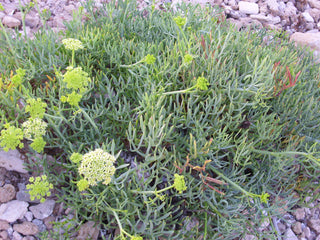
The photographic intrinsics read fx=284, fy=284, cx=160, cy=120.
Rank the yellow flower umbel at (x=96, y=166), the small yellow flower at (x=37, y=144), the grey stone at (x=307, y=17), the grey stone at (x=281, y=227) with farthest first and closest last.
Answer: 1. the grey stone at (x=307, y=17)
2. the grey stone at (x=281, y=227)
3. the small yellow flower at (x=37, y=144)
4. the yellow flower umbel at (x=96, y=166)

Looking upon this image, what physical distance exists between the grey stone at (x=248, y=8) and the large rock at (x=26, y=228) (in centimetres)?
432

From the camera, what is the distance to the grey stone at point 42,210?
2.04 metres

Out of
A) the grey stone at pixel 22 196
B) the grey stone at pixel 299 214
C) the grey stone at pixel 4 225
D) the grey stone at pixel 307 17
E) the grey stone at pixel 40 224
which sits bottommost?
the grey stone at pixel 299 214

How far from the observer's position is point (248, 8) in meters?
4.68

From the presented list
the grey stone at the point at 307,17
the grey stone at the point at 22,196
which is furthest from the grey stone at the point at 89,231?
the grey stone at the point at 307,17

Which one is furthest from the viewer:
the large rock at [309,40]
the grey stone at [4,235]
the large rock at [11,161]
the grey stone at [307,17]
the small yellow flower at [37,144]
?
the grey stone at [307,17]

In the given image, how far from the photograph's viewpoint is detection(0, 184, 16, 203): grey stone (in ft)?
6.68

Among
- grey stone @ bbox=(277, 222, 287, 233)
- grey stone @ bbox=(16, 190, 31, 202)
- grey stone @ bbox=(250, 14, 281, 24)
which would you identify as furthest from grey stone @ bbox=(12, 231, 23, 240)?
grey stone @ bbox=(250, 14, 281, 24)

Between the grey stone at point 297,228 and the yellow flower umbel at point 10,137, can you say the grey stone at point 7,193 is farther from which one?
the grey stone at point 297,228

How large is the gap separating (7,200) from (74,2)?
2970 millimetres

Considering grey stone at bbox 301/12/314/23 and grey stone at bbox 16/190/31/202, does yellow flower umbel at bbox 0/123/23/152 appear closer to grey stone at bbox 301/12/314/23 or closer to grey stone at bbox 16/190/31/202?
grey stone at bbox 16/190/31/202

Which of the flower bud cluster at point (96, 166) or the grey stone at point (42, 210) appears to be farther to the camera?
the grey stone at point (42, 210)

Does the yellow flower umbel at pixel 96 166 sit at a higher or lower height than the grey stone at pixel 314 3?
lower

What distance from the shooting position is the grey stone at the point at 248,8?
4668 mm
